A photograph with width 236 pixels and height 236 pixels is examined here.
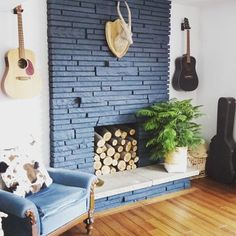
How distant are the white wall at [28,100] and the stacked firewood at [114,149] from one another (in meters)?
0.60

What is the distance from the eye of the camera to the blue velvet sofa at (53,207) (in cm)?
214

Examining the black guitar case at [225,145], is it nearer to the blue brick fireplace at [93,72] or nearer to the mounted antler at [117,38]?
the blue brick fireplace at [93,72]

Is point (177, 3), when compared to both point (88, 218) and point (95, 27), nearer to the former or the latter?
point (95, 27)

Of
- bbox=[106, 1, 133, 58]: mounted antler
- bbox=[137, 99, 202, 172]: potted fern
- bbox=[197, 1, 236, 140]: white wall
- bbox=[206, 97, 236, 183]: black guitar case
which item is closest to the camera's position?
bbox=[106, 1, 133, 58]: mounted antler

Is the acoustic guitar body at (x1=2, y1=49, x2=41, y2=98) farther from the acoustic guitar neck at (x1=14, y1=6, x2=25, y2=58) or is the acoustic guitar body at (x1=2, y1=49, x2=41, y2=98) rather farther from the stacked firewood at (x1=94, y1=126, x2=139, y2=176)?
the stacked firewood at (x1=94, y1=126, x2=139, y2=176)

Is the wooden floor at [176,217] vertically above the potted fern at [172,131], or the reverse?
the potted fern at [172,131]

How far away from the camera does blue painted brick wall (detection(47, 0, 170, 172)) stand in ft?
10.2

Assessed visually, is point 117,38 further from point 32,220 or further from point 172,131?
point 32,220

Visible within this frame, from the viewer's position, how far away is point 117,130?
3.63 metres

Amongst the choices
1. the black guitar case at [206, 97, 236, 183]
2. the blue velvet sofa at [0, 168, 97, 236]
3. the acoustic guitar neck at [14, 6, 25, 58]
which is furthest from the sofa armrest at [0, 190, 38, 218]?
the black guitar case at [206, 97, 236, 183]

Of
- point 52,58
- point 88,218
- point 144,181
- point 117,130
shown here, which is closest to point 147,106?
point 117,130

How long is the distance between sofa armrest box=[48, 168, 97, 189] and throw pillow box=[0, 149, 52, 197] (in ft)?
0.37

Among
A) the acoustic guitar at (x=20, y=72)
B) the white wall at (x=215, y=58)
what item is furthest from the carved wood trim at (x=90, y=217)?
the white wall at (x=215, y=58)

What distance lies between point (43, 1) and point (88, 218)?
2.06 metres
